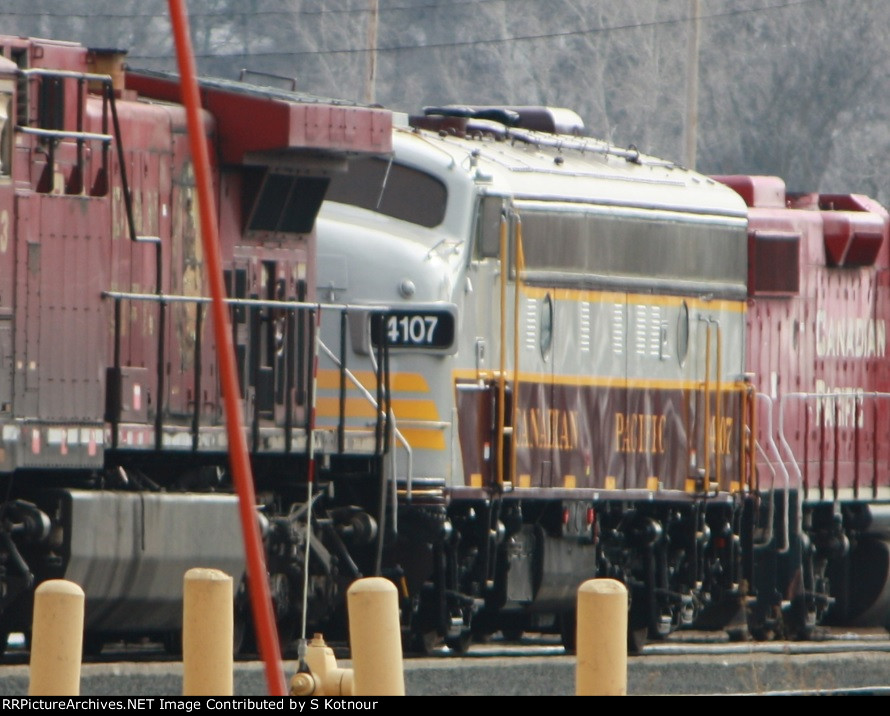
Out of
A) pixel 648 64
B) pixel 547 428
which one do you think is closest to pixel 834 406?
pixel 547 428

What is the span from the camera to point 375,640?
27.5ft

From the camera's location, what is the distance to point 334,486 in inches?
535

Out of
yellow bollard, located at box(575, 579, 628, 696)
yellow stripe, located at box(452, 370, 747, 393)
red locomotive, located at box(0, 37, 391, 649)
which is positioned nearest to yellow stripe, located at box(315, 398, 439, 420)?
yellow stripe, located at box(452, 370, 747, 393)

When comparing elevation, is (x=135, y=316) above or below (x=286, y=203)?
below

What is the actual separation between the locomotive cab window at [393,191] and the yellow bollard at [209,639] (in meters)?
6.25

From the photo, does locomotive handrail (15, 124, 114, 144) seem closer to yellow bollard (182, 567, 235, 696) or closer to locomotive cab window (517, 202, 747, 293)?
yellow bollard (182, 567, 235, 696)

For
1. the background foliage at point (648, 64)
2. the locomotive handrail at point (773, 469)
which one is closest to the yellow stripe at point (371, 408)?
the locomotive handrail at point (773, 469)

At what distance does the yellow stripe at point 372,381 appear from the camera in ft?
45.5

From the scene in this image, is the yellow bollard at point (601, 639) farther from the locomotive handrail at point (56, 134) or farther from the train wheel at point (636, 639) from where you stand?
the train wheel at point (636, 639)

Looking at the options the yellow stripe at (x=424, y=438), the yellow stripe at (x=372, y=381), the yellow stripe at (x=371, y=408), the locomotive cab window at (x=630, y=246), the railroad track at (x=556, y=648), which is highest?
the locomotive cab window at (x=630, y=246)

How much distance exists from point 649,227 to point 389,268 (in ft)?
8.33

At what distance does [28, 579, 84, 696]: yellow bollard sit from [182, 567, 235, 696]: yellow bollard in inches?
16.7

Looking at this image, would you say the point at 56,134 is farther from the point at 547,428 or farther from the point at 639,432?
the point at 639,432

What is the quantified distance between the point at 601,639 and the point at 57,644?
6.84ft
